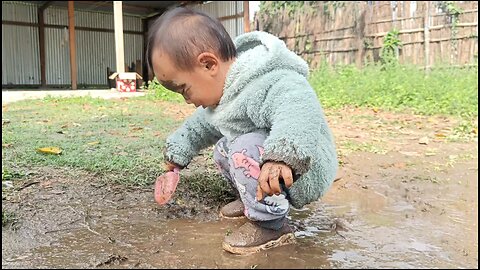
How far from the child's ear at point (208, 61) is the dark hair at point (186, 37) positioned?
0.05ft

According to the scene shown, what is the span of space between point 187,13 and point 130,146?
59.9 inches

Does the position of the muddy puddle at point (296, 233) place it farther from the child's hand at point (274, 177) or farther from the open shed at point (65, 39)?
the open shed at point (65, 39)

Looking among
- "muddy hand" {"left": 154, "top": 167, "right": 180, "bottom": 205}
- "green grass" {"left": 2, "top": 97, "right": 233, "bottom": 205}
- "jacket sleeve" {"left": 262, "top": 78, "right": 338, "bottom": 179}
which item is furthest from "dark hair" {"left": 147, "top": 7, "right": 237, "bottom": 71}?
"green grass" {"left": 2, "top": 97, "right": 233, "bottom": 205}

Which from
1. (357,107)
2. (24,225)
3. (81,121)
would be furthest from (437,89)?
(24,225)

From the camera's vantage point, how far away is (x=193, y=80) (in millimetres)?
1556

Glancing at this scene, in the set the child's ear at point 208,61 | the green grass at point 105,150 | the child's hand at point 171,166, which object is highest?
the child's ear at point 208,61

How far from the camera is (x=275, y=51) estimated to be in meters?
1.54

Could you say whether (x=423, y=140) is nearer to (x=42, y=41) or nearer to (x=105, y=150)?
(x=105, y=150)

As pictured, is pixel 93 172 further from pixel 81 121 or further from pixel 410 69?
pixel 410 69

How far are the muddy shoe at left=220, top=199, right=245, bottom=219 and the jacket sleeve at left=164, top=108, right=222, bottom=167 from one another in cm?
24

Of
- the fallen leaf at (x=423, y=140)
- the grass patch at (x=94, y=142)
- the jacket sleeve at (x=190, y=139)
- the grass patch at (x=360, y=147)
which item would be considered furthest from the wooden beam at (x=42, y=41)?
the jacket sleeve at (x=190, y=139)

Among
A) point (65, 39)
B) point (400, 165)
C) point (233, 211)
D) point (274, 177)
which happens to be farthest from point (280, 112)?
point (65, 39)

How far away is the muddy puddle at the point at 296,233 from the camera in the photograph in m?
1.32

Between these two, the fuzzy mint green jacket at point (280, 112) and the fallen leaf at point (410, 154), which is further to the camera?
the fallen leaf at point (410, 154)
